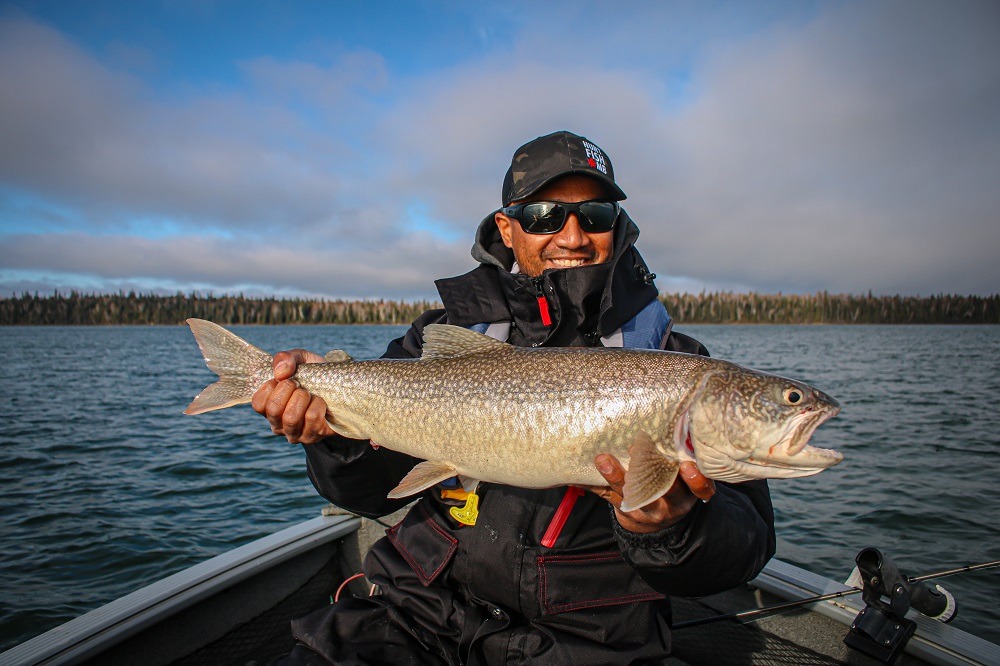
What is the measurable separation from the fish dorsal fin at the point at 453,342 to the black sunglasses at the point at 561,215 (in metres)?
0.95

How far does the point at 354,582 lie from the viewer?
5.06 m

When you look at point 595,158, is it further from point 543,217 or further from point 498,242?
point 498,242

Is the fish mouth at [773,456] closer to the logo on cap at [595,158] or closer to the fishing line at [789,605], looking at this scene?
the fishing line at [789,605]

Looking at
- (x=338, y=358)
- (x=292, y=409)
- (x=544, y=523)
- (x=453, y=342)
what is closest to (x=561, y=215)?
(x=453, y=342)

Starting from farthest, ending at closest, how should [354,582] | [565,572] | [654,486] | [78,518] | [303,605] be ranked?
[78,518], [354,582], [303,605], [565,572], [654,486]

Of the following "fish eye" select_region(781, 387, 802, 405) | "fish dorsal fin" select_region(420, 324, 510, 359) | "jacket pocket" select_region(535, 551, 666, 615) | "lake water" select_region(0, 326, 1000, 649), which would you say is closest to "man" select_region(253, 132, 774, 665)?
"jacket pocket" select_region(535, 551, 666, 615)

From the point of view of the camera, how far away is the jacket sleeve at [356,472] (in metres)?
3.46

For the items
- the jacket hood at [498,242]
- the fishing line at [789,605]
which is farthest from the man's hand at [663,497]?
the fishing line at [789,605]

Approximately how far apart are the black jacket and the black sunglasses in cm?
45

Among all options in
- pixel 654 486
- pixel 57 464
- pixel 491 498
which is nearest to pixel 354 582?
pixel 491 498

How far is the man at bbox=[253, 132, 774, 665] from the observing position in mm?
2764

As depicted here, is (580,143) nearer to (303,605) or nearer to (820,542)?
(303,605)

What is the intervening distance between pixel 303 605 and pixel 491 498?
8.22 feet

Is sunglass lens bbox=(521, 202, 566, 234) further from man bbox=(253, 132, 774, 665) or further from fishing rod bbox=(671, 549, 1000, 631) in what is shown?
fishing rod bbox=(671, 549, 1000, 631)
